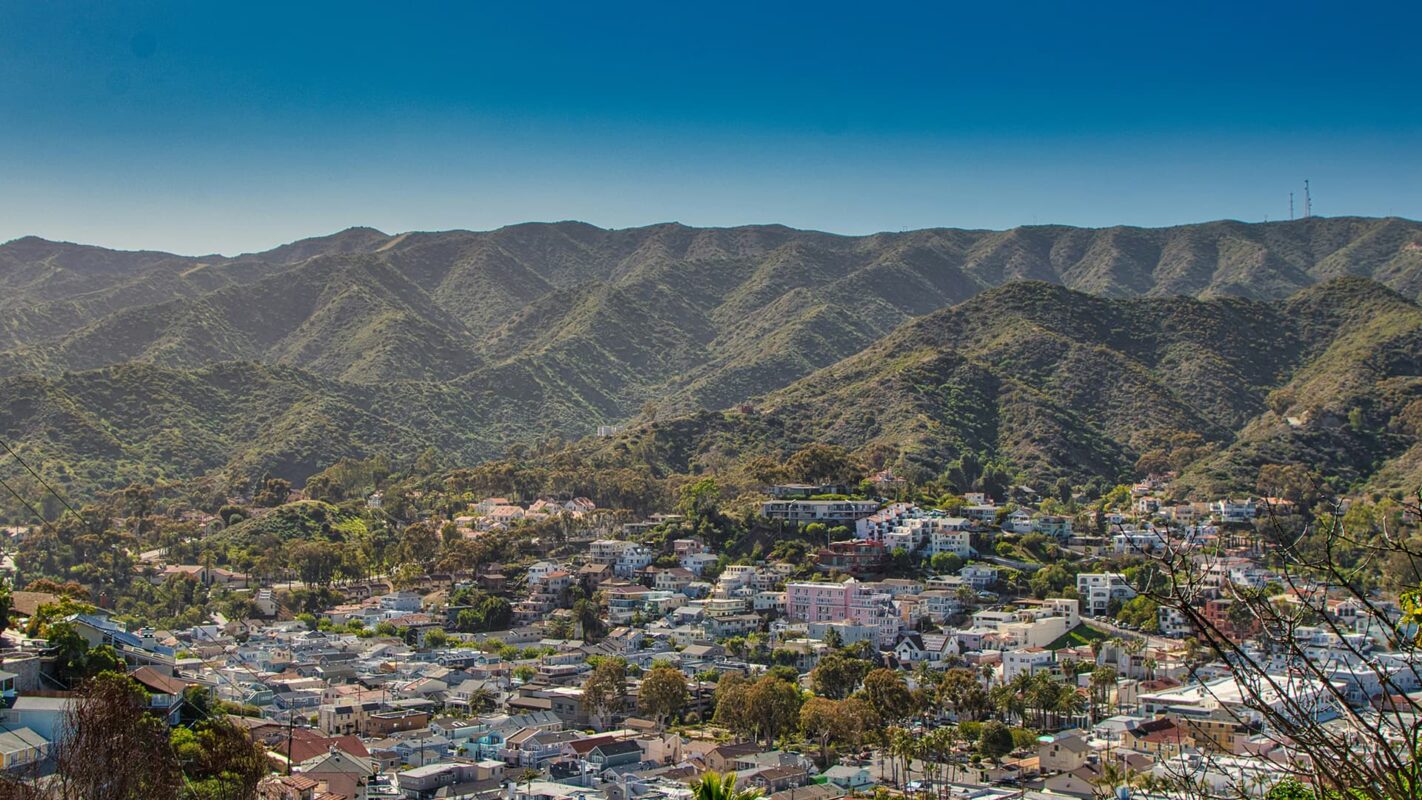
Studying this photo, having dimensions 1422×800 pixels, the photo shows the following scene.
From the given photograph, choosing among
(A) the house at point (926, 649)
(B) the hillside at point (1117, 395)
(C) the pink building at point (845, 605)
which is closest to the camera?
(A) the house at point (926, 649)

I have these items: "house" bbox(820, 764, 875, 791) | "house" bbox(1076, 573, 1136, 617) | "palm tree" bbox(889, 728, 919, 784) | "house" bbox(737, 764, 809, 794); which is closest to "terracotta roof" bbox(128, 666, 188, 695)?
"house" bbox(737, 764, 809, 794)

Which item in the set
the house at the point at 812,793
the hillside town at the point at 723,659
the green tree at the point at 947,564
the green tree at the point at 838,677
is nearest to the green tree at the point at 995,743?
the hillside town at the point at 723,659

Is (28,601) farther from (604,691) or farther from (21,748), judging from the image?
(604,691)

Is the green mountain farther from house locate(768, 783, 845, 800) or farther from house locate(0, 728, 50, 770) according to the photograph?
house locate(0, 728, 50, 770)

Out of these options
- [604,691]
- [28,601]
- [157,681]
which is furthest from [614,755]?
[28,601]

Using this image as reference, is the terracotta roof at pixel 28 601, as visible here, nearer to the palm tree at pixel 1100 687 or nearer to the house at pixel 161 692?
the house at pixel 161 692

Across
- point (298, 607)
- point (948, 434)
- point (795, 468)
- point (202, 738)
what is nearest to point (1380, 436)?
point (948, 434)

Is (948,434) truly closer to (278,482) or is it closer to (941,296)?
(278,482)
